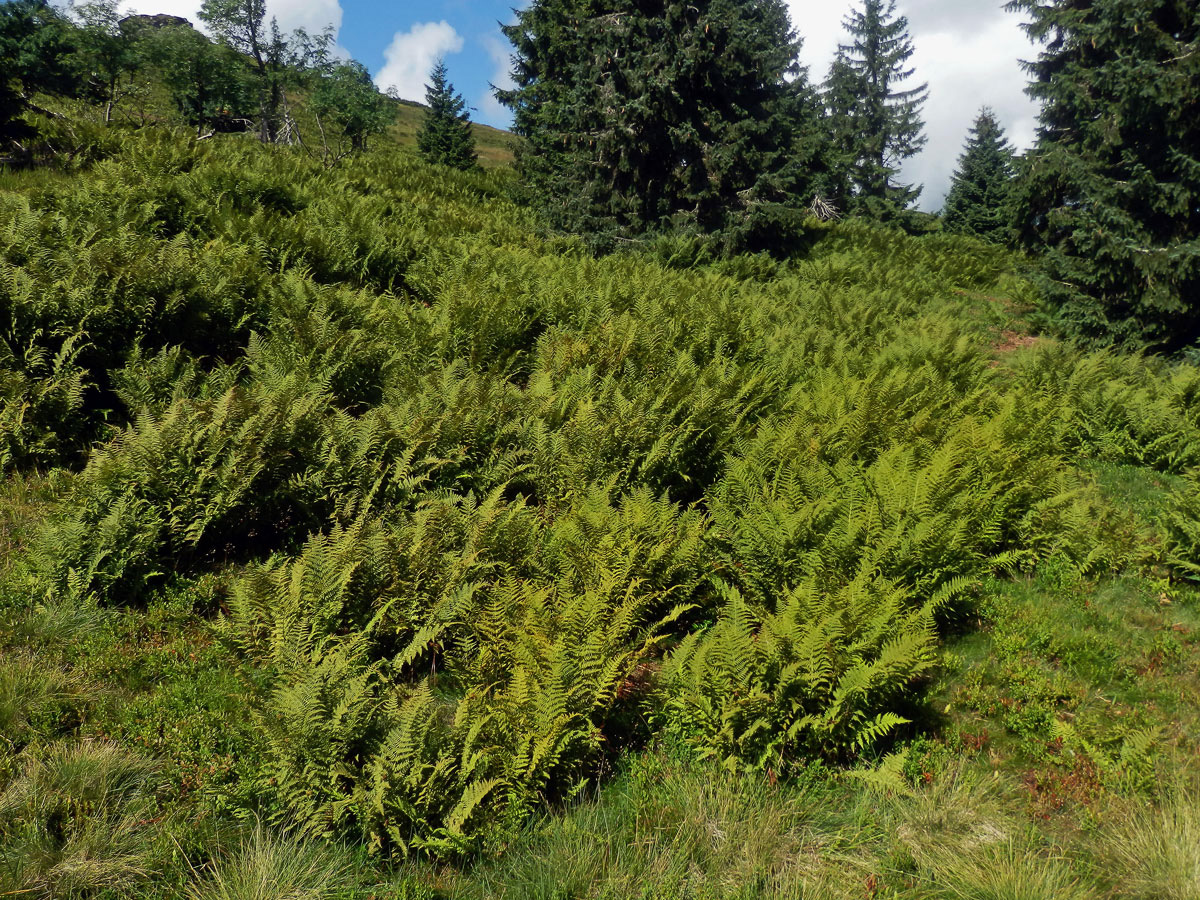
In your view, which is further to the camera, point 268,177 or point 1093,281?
point 1093,281

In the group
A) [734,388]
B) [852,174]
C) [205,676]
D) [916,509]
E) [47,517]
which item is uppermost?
[852,174]

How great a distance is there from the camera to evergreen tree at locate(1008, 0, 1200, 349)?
11.5 m

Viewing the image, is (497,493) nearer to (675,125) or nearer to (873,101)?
(675,125)

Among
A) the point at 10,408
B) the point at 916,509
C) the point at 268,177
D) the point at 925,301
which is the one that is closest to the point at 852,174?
the point at 925,301

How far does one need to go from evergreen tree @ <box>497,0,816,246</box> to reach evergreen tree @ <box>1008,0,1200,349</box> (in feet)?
19.9

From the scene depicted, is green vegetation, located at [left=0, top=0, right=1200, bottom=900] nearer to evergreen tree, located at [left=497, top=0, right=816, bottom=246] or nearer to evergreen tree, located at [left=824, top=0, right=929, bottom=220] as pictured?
evergreen tree, located at [left=497, top=0, right=816, bottom=246]

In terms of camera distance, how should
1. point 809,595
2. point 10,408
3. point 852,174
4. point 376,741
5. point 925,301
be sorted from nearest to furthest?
point 376,741, point 809,595, point 10,408, point 925,301, point 852,174

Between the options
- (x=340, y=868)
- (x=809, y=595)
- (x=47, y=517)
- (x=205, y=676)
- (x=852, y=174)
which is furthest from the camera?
(x=852, y=174)

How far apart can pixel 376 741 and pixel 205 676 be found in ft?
4.13

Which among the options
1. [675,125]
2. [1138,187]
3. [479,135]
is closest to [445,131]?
[675,125]

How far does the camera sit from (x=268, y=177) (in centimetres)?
1180

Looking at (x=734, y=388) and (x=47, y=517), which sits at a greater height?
(x=734, y=388)

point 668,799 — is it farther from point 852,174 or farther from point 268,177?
point 852,174

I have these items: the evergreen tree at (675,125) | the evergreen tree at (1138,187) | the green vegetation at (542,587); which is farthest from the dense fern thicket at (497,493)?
the evergreen tree at (675,125)
